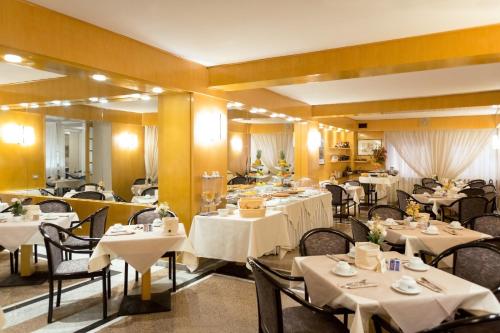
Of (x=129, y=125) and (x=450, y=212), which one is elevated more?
(x=129, y=125)

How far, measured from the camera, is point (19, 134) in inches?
255

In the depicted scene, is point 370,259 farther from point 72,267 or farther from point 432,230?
point 72,267

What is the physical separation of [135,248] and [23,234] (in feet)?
5.49

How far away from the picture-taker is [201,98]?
4867 mm

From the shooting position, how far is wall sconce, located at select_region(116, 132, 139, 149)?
6.04 m

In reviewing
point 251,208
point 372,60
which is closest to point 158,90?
point 251,208

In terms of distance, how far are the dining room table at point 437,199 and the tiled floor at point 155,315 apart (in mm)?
4098

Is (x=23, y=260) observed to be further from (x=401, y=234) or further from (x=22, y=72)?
(x=401, y=234)

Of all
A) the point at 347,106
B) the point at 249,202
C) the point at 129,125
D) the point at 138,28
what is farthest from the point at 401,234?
the point at 347,106

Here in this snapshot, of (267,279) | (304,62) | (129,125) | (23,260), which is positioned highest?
(304,62)

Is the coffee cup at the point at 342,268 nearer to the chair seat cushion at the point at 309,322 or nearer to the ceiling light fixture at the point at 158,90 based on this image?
the chair seat cushion at the point at 309,322

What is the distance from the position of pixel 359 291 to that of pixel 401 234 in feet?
5.72

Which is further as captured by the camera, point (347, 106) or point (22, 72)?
point (347, 106)

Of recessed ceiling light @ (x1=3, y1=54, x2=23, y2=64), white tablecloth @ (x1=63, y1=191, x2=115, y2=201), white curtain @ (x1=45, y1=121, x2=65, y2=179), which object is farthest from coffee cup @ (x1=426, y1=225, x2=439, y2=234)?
white curtain @ (x1=45, y1=121, x2=65, y2=179)
